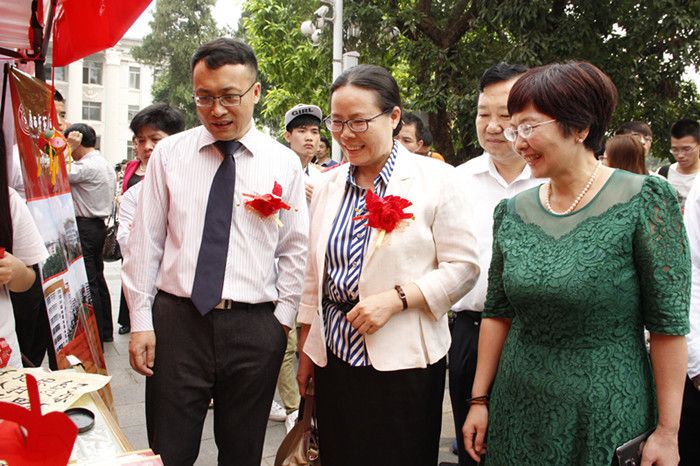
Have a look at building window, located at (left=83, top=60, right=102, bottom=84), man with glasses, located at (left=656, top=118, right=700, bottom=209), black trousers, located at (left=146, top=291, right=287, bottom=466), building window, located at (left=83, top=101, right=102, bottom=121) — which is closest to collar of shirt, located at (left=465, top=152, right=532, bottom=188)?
black trousers, located at (left=146, top=291, right=287, bottom=466)

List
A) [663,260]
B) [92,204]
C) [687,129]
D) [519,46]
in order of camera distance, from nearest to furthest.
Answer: [663,260] → [687,129] → [92,204] → [519,46]

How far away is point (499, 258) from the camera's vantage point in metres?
1.92

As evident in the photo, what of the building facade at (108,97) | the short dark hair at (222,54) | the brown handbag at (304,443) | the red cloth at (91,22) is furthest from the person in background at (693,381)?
the building facade at (108,97)

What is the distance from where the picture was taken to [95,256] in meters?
5.64

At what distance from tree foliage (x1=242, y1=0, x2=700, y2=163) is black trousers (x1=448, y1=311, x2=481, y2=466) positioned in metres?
6.61

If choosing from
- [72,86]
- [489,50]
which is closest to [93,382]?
[489,50]

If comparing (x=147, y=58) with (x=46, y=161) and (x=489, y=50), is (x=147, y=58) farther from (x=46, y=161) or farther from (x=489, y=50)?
(x=46, y=161)

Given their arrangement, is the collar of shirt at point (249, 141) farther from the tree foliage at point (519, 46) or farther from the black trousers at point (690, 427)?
the tree foliage at point (519, 46)

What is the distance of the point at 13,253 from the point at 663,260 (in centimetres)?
210

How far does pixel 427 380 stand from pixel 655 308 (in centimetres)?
78

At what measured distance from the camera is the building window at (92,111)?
40156 millimetres

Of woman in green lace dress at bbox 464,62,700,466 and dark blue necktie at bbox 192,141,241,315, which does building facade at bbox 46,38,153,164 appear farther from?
woman in green lace dress at bbox 464,62,700,466

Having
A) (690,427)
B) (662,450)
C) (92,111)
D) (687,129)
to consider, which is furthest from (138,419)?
(92,111)

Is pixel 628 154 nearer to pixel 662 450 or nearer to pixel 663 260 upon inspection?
pixel 663 260
